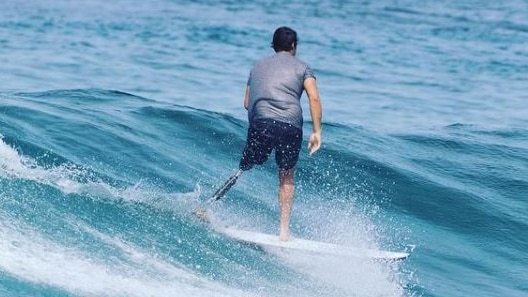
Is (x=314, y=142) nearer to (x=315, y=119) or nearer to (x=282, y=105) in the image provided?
(x=315, y=119)

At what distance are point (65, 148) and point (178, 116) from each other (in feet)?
10.2

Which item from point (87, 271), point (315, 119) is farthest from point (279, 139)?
point (87, 271)

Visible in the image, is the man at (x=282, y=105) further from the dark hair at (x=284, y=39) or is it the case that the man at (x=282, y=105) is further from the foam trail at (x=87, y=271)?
the foam trail at (x=87, y=271)

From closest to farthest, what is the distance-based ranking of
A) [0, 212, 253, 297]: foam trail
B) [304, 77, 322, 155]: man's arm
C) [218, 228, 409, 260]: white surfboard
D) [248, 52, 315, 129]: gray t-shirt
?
[0, 212, 253, 297]: foam trail, [304, 77, 322, 155]: man's arm, [248, 52, 315, 129]: gray t-shirt, [218, 228, 409, 260]: white surfboard

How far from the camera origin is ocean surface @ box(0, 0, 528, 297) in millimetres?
8867

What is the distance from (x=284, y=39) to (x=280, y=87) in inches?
17.0

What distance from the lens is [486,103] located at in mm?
22578

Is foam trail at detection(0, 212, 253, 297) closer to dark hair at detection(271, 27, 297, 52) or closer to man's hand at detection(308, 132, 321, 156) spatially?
man's hand at detection(308, 132, 321, 156)

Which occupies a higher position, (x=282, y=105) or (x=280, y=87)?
Result: (x=280, y=87)

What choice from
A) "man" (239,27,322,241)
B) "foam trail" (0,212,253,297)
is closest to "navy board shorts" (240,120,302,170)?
"man" (239,27,322,241)

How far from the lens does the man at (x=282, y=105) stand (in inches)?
355

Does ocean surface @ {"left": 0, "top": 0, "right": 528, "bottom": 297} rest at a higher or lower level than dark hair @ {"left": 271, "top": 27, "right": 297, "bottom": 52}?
lower

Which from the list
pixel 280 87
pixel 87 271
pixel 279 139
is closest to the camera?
pixel 87 271

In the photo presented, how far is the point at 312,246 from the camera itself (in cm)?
926
